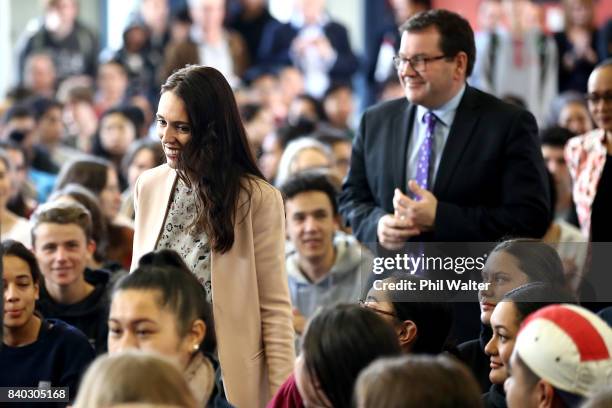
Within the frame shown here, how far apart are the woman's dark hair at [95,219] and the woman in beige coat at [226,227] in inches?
61.9

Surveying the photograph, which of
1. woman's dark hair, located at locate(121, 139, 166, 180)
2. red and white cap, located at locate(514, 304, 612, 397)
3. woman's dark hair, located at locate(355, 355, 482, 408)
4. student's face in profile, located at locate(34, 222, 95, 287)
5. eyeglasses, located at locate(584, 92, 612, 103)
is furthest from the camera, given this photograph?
woman's dark hair, located at locate(121, 139, 166, 180)

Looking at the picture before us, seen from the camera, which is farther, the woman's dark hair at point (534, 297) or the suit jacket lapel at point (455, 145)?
the suit jacket lapel at point (455, 145)

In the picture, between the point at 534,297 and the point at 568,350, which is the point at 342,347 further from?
the point at 534,297

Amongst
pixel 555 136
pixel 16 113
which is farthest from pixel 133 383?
pixel 16 113

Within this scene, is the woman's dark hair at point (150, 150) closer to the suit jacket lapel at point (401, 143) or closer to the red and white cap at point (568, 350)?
the suit jacket lapel at point (401, 143)

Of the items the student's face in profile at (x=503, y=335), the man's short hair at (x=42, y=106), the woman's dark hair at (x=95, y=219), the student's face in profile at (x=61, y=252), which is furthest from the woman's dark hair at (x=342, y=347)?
the man's short hair at (x=42, y=106)

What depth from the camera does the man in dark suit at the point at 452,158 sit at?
4.43m

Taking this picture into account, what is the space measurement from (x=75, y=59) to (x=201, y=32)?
4.57 ft

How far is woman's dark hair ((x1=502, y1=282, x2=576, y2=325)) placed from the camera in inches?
136

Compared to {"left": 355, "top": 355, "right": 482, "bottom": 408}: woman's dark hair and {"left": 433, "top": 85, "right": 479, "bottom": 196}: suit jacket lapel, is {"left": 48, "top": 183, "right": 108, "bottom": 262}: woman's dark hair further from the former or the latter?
{"left": 355, "top": 355, "right": 482, "bottom": 408}: woman's dark hair

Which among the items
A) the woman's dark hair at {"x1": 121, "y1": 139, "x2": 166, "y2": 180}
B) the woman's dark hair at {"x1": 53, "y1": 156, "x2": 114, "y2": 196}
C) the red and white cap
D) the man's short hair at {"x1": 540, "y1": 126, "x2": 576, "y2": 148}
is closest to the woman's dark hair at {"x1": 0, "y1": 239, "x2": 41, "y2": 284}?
the red and white cap

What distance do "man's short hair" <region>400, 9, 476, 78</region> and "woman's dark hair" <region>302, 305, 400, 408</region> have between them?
66.5 inches

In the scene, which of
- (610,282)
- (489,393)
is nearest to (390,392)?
(489,393)

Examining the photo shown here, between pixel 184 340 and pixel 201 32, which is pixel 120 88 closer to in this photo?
pixel 201 32
